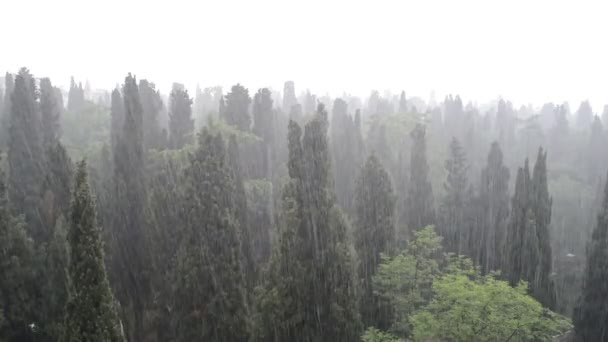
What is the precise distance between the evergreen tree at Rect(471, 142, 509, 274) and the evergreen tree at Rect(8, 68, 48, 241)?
28149 mm

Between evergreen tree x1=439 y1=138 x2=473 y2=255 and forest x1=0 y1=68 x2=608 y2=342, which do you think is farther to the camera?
evergreen tree x1=439 y1=138 x2=473 y2=255

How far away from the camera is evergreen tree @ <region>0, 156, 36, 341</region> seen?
62.1 feet

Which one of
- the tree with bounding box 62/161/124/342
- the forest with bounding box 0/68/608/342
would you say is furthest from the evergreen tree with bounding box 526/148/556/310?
the tree with bounding box 62/161/124/342

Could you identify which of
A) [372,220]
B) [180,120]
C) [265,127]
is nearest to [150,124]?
[180,120]

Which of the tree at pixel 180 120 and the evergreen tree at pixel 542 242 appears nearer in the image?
the evergreen tree at pixel 542 242

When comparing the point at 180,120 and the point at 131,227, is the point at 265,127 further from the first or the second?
the point at 131,227

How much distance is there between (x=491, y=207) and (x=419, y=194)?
616cm

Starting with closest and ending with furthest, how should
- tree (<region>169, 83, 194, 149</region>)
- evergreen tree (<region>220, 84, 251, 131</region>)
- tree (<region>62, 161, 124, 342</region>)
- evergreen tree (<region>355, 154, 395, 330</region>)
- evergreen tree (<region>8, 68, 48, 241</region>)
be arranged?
tree (<region>62, 161, 124, 342</region>)
evergreen tree (<region>355, 154, 395, 330</region>)
evergreen tree (<region>8, 68, 48, 241</region>)
evergreen tree (<region>220, 84, 251, 131</region>)
tree (<region>169, 83, 194, 149</region>)

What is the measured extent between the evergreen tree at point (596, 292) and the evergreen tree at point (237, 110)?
2384cm

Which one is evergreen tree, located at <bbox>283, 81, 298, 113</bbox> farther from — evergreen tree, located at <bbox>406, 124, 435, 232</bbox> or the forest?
evergreen tree, located at <bbox>406, 124, 435, 232</bbox>

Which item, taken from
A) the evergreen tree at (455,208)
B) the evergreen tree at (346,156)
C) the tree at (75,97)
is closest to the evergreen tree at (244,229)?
the evergreen tree at (346,156)

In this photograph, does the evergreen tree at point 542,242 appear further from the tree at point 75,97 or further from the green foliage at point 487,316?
the tree at point 75,97

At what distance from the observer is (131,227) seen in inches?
1088

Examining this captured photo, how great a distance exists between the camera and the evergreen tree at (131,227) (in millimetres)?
26172
